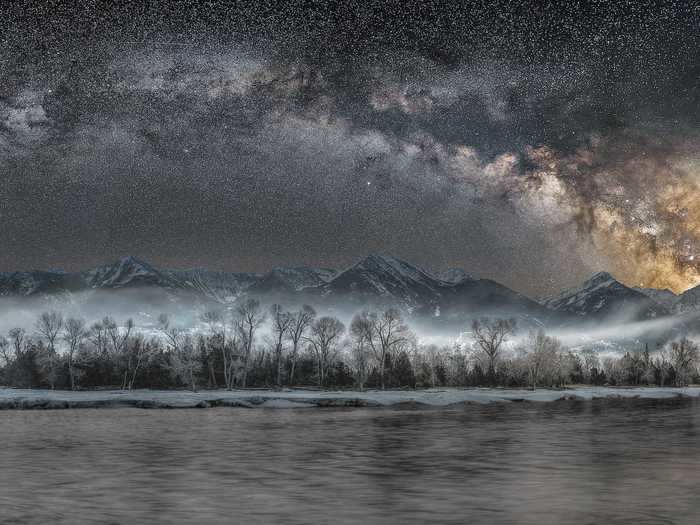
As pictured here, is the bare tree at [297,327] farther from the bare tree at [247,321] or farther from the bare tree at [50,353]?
the bare tree at [50,353]

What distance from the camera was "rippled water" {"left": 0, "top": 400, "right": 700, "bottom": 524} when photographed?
1936 cm

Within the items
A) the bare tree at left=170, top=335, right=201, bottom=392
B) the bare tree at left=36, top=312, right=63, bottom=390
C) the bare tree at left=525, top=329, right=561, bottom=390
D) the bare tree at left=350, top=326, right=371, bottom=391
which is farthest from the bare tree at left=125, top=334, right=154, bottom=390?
the bare tree at left=525, top=329, right=561, bottom=390

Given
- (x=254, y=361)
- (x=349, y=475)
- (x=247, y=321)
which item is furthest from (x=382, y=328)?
(x=349, y=475)

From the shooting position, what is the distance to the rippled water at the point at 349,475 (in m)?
19.4

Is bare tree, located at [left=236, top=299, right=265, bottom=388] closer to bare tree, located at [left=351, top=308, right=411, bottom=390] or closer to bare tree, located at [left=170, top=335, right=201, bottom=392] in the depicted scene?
bare tree, located at [left=170, top=335, right=201, bottom=392]

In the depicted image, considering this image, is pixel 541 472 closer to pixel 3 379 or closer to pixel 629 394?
pixel 629 394

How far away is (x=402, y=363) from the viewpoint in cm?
14400

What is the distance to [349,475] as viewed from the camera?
26.9 meters

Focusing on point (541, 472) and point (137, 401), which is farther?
point (137, 401)

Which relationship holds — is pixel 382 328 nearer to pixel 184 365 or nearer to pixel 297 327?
pixel 297 327

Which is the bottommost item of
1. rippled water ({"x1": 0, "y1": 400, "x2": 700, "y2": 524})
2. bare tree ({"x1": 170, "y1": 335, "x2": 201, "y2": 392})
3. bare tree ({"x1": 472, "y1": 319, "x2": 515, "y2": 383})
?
rippled water ({"x1": 0, "y1": 400, "x2": 700, "y2": 524})

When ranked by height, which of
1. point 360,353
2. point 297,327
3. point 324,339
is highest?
point 297,327

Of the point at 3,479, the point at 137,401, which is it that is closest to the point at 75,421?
the point at 137,401

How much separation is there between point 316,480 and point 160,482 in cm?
557
